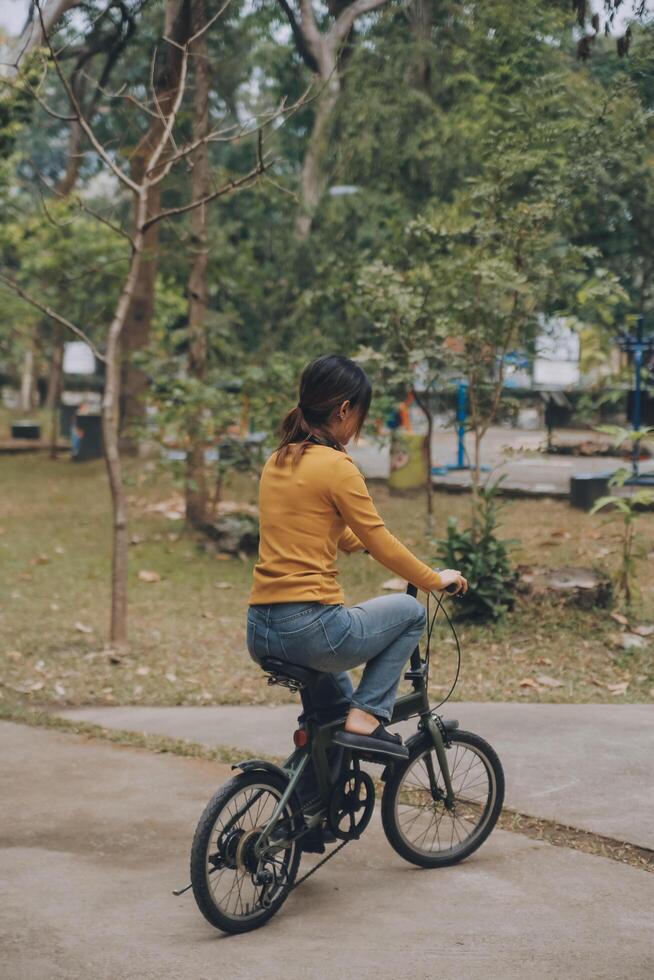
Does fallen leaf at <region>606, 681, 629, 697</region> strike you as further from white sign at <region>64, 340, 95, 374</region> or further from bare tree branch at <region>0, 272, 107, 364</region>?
white sign at <region>64, 340, 95, 374</region>

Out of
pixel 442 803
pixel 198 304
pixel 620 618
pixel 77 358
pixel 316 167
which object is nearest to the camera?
pixel 442 803

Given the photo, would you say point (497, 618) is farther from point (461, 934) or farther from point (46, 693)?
point (461, 934)

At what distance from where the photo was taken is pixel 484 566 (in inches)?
352

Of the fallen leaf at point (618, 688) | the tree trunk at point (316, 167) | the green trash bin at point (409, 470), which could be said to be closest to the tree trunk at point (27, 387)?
the tree trunk at point (316, 167)

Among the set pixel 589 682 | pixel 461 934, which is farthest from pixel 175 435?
pixel 461 934

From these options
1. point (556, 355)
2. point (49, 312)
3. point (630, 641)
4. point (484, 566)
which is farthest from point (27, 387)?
point (630, 641)

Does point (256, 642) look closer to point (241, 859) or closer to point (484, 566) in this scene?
point (241, 859)

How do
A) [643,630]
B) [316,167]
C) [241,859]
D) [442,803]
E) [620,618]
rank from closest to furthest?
[241,859], [442,803], [643,630], [620,618], [316,167]

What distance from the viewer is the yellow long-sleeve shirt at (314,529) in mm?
4160

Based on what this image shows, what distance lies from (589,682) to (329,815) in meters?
3.90

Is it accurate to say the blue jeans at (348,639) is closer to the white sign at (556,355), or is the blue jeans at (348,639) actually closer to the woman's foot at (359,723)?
the woman's foot at (359,723)

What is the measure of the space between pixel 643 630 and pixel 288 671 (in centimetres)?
516

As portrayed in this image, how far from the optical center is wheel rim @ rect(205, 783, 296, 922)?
4.00 meters

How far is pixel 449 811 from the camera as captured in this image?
187 inches
